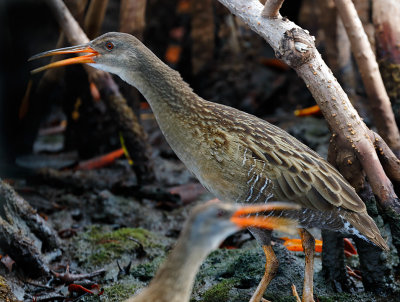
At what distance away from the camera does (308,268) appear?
4297 millimetres

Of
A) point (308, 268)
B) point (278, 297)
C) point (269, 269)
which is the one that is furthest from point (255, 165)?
point (278, 297)

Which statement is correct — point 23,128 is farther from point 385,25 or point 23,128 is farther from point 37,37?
point 385,25

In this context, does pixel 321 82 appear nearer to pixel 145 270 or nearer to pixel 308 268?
pixel 308 268

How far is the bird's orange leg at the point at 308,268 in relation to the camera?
423 centimetres

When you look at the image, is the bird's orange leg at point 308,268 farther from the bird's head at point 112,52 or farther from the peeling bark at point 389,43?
the bird's head at point 112,52

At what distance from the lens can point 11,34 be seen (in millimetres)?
7098

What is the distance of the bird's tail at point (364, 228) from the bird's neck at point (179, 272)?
141cm

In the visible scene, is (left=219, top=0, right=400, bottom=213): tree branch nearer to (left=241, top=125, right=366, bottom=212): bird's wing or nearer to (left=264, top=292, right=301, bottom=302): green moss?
(left=241, top=125, right=366, bottom=212): bird's wing

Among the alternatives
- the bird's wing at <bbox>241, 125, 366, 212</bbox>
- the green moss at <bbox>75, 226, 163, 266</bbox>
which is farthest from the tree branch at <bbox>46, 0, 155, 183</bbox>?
the bird's wing at <bbox>241, 125, 366, 212</bbox>

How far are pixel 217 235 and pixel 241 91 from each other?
5883 millimetres

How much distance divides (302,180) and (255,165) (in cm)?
34

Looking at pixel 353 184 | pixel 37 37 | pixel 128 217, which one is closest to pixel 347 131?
pixel 353 184

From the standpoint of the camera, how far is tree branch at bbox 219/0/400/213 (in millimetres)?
4176

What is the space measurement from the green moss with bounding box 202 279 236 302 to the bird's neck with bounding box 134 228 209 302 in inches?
48.6
